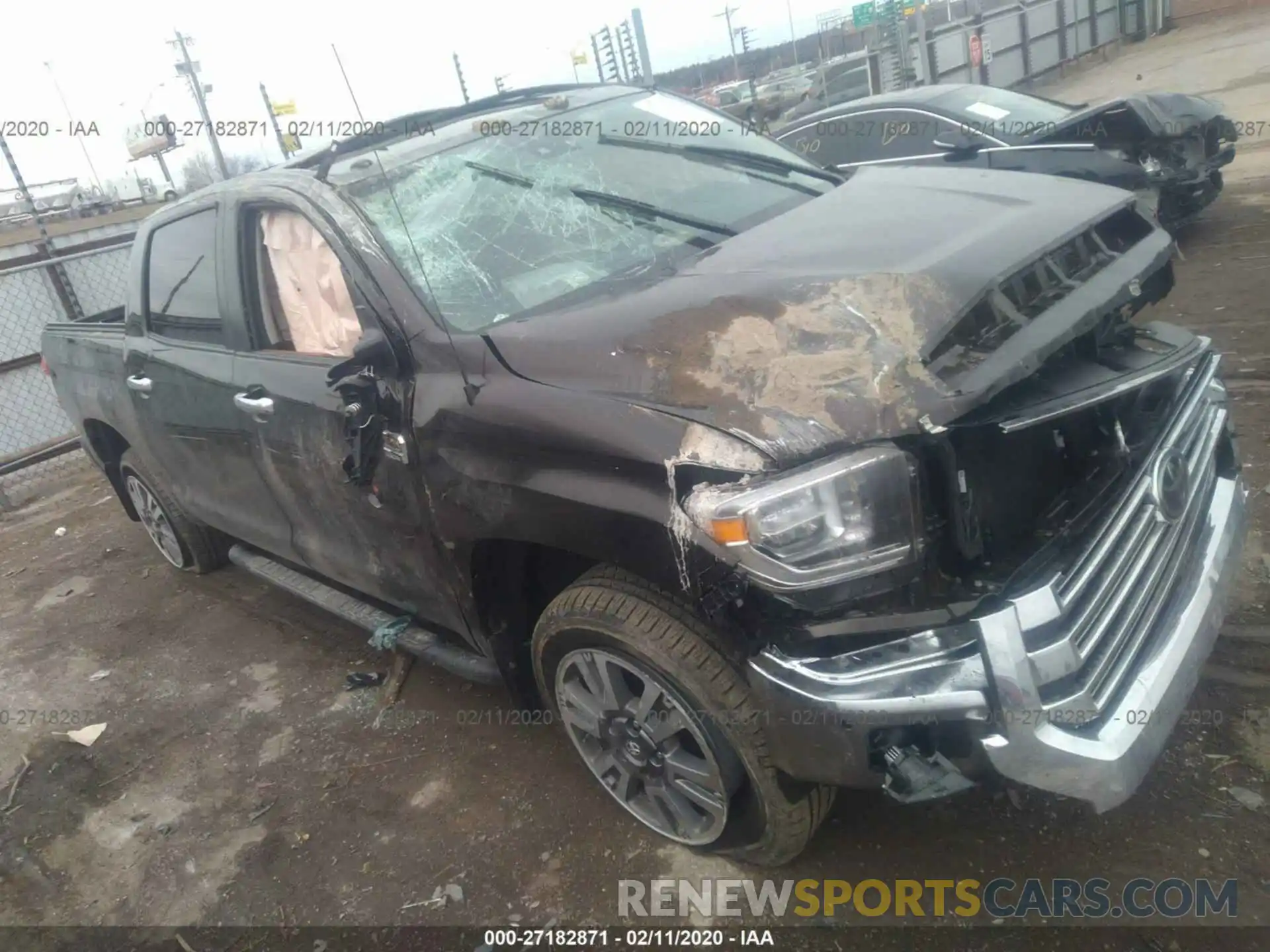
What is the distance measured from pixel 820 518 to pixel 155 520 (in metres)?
4.30

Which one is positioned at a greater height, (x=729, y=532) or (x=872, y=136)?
(x=872, y=136)

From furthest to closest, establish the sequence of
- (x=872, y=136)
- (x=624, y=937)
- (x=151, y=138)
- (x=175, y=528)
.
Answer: (x=151, y=138), (x=872, y=136), (x=175, y=528), (x=624, y=937)

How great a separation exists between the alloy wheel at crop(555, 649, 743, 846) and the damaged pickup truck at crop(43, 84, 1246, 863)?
11 millimetres

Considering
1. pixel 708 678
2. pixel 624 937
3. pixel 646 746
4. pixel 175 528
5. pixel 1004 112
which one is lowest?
pixel 624 937

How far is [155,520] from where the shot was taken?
16.0 feet

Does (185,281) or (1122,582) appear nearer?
(1122,582)

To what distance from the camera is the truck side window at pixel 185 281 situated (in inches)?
129

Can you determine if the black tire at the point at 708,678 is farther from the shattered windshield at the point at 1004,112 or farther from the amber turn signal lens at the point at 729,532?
the shattered windshield at the point at 1004,112

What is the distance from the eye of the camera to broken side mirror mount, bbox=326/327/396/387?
2.36 meters

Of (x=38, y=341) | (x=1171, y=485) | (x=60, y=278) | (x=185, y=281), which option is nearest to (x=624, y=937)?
(x=1171, y=485)

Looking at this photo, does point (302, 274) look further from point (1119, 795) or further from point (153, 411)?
point (1119, 795)

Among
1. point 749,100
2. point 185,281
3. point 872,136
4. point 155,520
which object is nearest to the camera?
point 185,281

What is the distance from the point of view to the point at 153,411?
3824 mm

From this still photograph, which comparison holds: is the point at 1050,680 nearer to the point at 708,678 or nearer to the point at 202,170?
the point at 708,678
